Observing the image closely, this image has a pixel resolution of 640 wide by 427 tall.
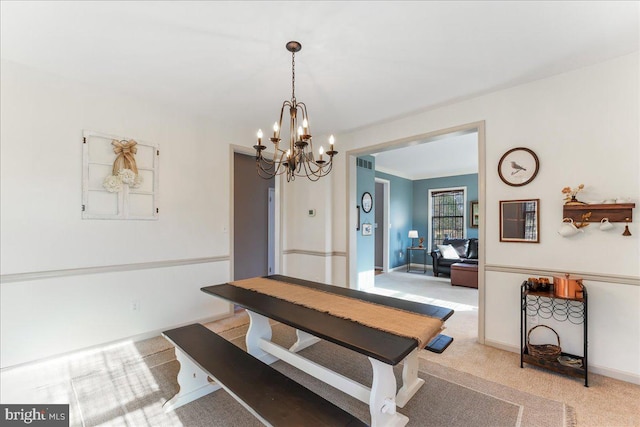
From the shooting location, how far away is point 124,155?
292cm

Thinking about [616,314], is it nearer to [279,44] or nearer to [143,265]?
[279,44]

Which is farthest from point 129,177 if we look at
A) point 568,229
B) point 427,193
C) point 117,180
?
point 427,193

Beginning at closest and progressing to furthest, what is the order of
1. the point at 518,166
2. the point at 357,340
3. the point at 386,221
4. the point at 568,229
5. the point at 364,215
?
the point at 357,340, the point at 568,229, the point at 518,166, the point at 364,215, the point at 386,221

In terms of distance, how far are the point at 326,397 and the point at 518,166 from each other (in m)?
2.74

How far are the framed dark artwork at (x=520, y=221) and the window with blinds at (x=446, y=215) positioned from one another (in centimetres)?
489

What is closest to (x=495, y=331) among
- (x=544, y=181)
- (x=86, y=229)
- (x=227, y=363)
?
(x=544, y=181)

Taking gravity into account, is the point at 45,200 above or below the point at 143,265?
above

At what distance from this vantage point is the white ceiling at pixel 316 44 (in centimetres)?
179

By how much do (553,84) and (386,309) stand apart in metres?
2.61

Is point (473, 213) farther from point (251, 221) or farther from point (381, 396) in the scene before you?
point (381, 396)

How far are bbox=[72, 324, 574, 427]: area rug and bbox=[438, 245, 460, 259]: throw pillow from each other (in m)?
4.62

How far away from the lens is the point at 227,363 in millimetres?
1788

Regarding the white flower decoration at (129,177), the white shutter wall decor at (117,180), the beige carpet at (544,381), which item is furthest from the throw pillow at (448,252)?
the white flower decoration at (129,177)

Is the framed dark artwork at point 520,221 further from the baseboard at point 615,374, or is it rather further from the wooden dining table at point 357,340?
the wooden dining table at point 357,340
